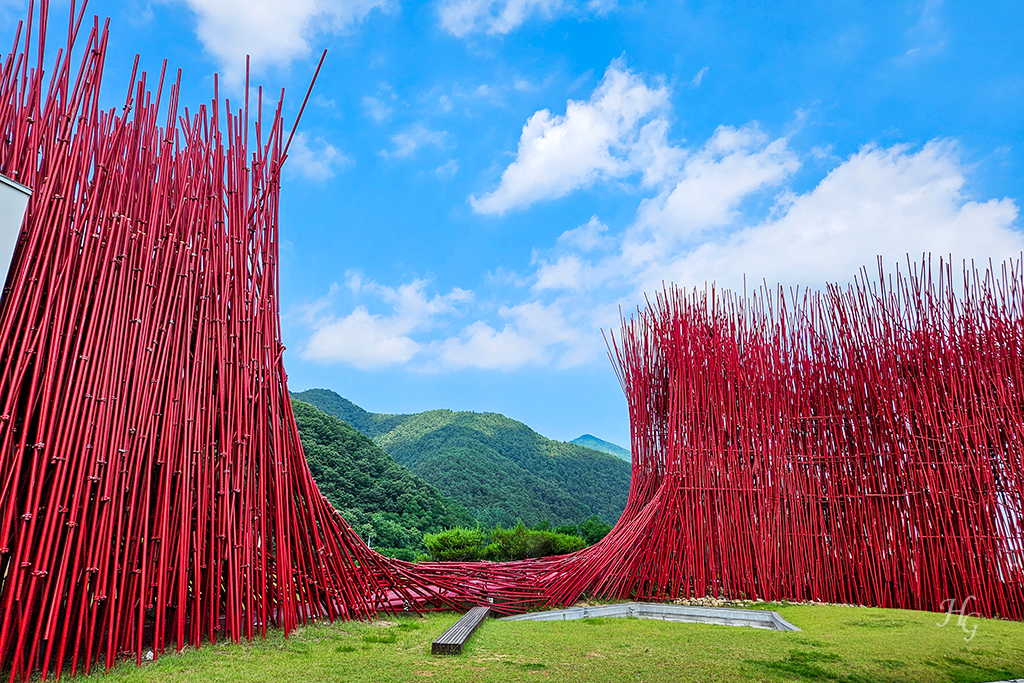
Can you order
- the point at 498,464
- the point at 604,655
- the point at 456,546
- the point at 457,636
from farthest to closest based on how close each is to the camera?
the point at 498,464 < the point at 456,546 < the point at 457,636 < the point at 604,655

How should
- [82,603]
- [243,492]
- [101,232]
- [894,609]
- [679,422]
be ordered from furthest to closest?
1. [679,422]
2. [894,609]
3. [243,492]
4. [101,232]
5. [82,603]

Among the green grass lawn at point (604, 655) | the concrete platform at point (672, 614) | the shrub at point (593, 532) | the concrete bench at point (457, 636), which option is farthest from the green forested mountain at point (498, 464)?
the green grass lawn at point (604, 655)

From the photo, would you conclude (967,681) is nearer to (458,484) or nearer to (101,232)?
(101,232)

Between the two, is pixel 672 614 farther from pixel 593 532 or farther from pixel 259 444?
pixel 593 532

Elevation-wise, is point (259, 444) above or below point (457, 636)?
above

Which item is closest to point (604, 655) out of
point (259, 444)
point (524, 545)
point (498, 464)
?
point (259, 444)

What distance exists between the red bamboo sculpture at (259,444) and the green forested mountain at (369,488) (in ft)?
23.5

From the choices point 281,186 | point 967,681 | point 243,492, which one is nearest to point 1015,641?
point 967,681

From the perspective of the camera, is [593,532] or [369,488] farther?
[369,488]

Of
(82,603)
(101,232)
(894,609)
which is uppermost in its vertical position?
(101,232)

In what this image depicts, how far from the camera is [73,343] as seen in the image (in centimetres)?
281

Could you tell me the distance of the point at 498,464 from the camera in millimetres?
18938

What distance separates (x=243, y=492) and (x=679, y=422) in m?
4.03

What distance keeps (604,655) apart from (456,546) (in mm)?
4911
